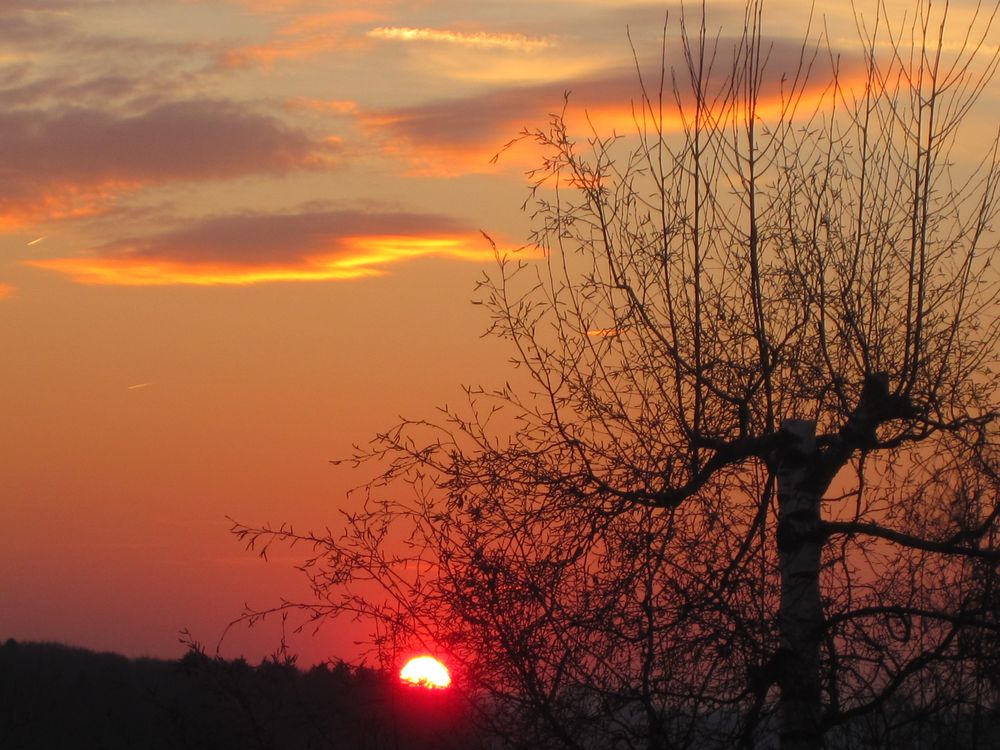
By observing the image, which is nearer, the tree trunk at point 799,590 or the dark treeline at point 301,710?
the tree trunk at point 799,590

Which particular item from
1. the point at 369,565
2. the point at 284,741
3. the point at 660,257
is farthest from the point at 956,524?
the point at 284,741

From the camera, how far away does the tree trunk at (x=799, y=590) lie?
25.2 ft

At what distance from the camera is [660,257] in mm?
8297

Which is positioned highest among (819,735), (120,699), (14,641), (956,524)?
(14,641)

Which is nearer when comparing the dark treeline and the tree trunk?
the tree trunk

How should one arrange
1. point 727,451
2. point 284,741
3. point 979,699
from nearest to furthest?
point 979,699
point 727,451
point 284,741

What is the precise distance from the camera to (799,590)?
788 cm

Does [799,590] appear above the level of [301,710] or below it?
above

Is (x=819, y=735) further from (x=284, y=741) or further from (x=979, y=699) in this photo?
(x=284, y=741)

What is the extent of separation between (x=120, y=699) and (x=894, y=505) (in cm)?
2682

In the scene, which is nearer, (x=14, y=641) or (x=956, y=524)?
(x=956, y=524)

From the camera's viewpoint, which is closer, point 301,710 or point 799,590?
point 799,590

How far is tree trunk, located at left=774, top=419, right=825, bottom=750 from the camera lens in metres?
7.67

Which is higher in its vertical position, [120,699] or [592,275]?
[120,699]
